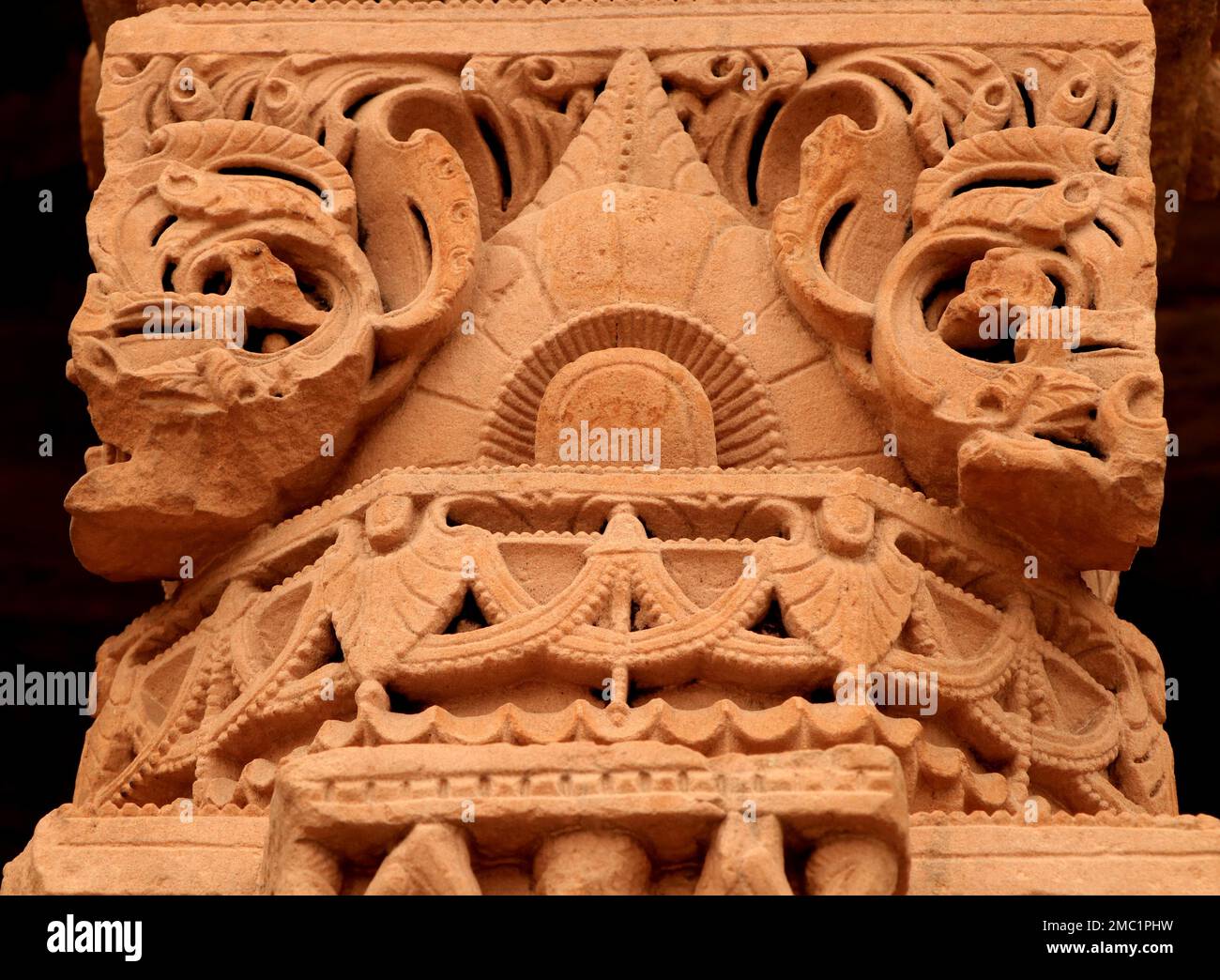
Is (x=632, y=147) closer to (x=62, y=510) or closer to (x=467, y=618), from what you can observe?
(x=467, y=618)

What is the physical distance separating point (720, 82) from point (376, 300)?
0.77 meters

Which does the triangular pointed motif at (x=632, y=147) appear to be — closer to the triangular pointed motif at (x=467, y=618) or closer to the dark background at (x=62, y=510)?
the triangular pointed motif at (x=467, y=618)

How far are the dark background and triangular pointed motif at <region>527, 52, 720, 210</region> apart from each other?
7.87 ft

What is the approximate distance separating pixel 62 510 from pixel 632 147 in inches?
104

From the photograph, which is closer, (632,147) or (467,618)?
(467,618)

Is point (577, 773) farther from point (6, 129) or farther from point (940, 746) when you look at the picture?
point (6, 129)

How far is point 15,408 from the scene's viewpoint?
6.64 metres

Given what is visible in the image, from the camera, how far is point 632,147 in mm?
4477

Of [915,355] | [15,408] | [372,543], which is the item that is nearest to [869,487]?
[915,355]

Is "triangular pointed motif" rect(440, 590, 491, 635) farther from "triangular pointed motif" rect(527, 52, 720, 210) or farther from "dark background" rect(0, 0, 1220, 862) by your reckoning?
"dark background" rect(0, 0, 1220, 862)

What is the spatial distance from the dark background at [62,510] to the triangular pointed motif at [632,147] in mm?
2399

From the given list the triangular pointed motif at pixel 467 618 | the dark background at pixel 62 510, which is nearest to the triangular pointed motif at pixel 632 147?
the triangular pointed motif at pixel 467 618

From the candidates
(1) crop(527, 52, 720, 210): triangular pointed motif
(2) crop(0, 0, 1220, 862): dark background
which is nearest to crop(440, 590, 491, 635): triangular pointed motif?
(1) crop(527, 52, 720, 210): triangular pointed motif

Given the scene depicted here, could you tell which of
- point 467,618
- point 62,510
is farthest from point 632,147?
point 62,510
